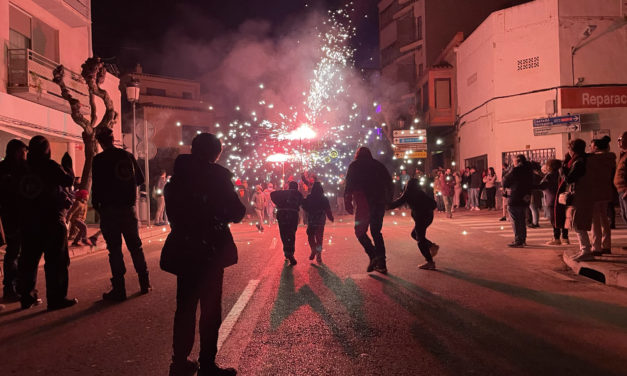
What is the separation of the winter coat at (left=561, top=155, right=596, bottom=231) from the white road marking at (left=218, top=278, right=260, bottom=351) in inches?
191

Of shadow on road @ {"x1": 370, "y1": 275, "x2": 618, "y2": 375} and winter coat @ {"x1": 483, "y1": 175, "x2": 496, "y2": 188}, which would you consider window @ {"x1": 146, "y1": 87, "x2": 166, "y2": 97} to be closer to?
winter coat @ {"x1": 483, "y1": 175, "x2": 496, "y2": 188}

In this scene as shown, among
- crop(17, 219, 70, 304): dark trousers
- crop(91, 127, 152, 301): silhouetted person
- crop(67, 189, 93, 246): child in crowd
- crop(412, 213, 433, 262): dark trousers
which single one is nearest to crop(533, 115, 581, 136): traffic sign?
crop(412, 213, 433, 262): dark trousers

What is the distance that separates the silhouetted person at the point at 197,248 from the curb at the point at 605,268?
5302 mm

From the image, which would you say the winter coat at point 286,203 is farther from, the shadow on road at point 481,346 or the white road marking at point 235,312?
the shadow on road at point 481,346

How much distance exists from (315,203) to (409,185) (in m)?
1.91

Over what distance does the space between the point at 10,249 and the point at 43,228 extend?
89cm

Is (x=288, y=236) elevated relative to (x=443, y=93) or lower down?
A: lower down

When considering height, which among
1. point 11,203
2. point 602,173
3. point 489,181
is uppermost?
point 489,181

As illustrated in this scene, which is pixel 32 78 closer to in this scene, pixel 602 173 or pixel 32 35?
pixel 32 35

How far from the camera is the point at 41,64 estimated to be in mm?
16562

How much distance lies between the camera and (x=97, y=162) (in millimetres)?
5695

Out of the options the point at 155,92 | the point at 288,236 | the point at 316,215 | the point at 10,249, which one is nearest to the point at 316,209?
the point at 316,215

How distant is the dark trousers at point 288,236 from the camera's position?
831 cm

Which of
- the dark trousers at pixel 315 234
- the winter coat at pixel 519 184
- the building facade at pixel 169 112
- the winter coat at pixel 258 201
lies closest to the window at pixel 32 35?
the winter coat at pixel 258 201
